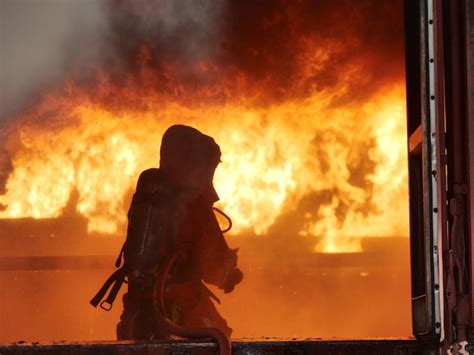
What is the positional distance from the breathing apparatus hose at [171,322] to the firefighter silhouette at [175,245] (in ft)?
0.15

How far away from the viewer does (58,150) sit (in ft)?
32.3

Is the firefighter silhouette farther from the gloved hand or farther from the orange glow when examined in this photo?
the orange glow

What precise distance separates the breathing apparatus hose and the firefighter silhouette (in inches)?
1.8

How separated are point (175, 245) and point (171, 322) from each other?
0.95m

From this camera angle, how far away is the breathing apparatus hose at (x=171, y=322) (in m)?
3.95

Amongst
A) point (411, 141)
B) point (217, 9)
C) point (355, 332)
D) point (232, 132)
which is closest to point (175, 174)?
point (411, 141)

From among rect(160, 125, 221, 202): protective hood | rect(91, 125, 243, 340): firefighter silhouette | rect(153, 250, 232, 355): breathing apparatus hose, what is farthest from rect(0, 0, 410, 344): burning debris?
rect(153, 250, 232, 355): breathing apparatus hose

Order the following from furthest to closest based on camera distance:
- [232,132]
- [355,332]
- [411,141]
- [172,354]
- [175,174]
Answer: [355,332] < [232,132] < [175,174] < [411,141] < [172,354]

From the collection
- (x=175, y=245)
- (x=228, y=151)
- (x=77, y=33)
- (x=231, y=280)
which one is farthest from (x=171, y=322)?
(x=77, y=33)

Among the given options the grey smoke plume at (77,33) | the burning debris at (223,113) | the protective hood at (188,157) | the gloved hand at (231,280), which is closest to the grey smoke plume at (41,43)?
the grey smoke plume at (77,33)

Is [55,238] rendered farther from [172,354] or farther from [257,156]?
[172,354]

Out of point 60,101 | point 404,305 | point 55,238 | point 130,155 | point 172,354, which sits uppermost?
point 60,101

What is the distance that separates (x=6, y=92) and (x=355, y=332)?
5.02 metres

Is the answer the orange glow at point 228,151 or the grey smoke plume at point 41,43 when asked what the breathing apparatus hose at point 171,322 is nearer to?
the orange glow at point 228,151
